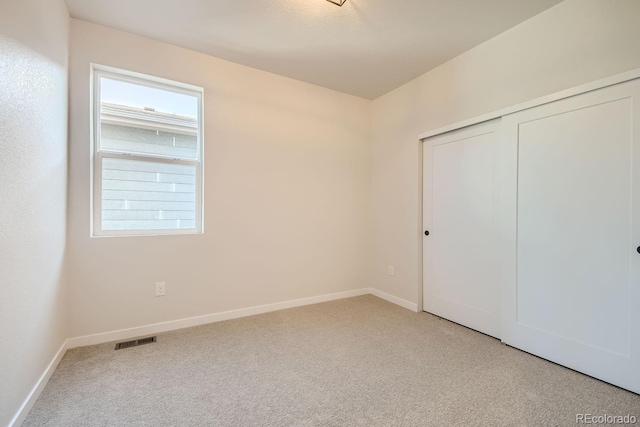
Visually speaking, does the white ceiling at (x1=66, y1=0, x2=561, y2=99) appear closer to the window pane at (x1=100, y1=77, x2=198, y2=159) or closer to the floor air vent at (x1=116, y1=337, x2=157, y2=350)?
the window pane at (x1=100, y1=77, x2=198, y2=159)

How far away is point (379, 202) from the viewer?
3.69 m

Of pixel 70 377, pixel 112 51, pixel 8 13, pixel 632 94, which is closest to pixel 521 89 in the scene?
pixel 632 94

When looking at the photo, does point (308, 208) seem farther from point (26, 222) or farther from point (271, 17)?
point (26, 222)

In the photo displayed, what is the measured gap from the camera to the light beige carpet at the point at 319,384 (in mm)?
1497

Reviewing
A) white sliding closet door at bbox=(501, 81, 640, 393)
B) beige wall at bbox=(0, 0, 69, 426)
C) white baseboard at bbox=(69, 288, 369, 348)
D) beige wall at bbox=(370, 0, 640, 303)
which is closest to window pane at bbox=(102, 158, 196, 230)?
beige wall at bbox=(0, 0, 69, 426)

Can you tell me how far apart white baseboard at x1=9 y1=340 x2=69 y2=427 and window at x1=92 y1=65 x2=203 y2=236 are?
3.20 feet

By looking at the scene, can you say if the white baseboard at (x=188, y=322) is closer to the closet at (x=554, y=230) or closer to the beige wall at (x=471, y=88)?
the beige wall at (x=471, y=88)

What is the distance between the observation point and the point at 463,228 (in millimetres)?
2723

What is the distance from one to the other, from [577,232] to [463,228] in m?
0.88

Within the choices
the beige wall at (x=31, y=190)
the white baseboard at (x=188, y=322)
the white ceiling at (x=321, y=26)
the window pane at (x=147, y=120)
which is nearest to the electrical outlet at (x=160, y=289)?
the white baseboard at (x=188, y=322)

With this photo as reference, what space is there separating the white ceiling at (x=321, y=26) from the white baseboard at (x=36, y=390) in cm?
269

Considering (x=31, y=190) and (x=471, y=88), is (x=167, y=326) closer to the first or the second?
(x=31, y=190)

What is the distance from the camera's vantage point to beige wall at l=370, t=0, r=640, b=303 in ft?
5.97
